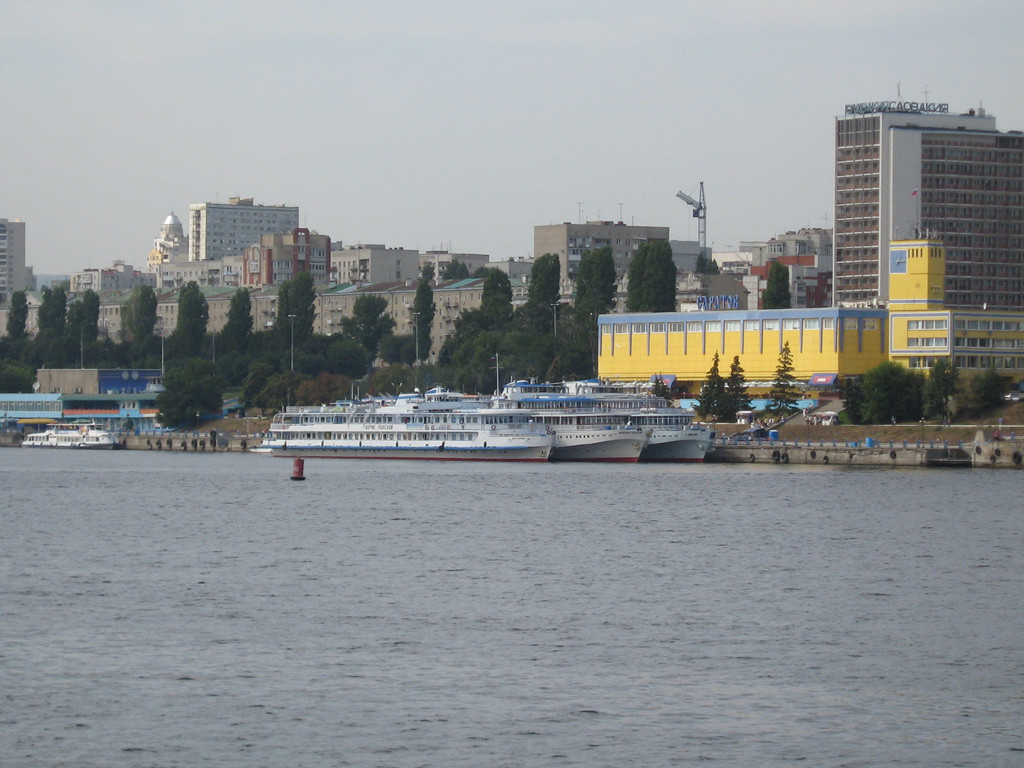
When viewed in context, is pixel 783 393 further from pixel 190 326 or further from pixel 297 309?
pixel 190 326

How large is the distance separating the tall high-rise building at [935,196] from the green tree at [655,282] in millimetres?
29336

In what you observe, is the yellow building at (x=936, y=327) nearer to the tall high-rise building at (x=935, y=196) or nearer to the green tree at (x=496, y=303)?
the tall high-rise building at (x=935, y=196)

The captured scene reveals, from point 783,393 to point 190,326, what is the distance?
7075 centimetres

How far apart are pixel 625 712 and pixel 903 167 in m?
133

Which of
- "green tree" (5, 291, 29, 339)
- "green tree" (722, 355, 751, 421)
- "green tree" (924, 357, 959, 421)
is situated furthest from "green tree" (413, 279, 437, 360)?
"green tree" (924, 357, 959, 421)

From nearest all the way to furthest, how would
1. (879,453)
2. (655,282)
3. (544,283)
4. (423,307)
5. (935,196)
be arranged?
(879,453), (655,282), (544,283), (423,307), (935,196)

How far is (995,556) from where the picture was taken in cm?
4897

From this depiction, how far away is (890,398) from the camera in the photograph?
102 m

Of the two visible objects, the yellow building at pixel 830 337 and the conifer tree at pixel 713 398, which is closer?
the conifer tree at pixel 713 398

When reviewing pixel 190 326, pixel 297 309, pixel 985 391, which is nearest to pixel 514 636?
pixel 985 391

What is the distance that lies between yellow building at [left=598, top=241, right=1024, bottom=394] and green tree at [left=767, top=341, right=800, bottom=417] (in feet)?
13.2

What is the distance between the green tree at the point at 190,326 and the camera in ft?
531

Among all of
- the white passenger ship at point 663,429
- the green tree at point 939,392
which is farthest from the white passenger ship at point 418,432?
the green tree at point 939,392

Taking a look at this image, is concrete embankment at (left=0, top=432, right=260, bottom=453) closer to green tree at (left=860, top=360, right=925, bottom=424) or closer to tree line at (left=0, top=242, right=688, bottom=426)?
tree line at (left=0, top=242, right=688, bottom=426)
